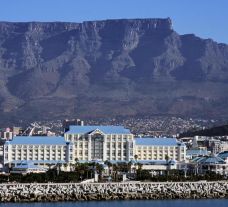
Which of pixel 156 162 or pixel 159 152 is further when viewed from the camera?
pixel 159 152

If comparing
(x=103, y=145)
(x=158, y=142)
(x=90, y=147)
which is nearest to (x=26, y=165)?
(x=90, y=147)

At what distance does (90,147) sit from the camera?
12275cm

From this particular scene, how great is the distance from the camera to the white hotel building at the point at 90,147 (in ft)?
391

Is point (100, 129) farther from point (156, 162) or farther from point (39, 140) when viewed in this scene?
point (156, 162)

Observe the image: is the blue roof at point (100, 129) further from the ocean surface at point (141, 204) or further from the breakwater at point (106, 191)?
the ocean surface at point (141, 204)

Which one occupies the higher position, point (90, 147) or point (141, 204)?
point (90, 147)

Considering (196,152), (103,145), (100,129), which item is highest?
(100,129)

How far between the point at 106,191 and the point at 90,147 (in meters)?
43.5

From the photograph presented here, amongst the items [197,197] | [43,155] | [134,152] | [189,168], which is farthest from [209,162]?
[197,197]

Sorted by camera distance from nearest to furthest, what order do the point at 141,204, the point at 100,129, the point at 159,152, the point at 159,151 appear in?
the point at 141,204, the point at 100,129, the point at 159,152, the point at 159,151

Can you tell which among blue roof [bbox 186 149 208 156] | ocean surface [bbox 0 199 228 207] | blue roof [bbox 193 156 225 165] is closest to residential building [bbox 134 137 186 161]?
blue roof [bbox 193 156 225 165]

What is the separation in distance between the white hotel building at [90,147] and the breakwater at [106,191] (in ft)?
119

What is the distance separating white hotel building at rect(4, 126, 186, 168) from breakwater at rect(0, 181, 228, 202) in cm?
3629

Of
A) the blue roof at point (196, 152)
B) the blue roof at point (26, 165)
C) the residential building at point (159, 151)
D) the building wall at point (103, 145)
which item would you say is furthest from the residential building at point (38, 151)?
the blue roof at point (196, 152)
